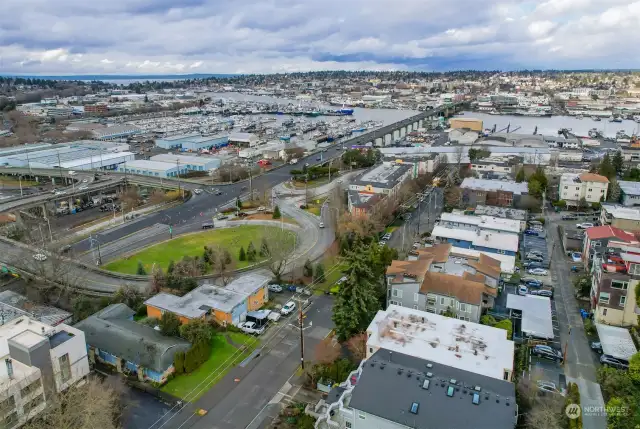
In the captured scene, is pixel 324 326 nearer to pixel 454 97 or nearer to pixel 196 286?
pixel 196 286

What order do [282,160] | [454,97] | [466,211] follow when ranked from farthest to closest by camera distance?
[454,97] → [282,160] → [466,211]

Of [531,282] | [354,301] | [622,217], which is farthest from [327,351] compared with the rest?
[622,217]

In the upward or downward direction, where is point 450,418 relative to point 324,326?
upward

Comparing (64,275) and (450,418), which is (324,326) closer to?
(450,418)

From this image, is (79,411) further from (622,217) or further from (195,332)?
(622,217)

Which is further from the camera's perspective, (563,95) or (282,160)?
(563,95)

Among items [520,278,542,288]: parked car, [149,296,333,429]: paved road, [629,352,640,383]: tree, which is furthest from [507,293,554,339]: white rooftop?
[149,296,333,429]: paved road

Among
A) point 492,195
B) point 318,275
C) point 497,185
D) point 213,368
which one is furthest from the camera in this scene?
point 497,185

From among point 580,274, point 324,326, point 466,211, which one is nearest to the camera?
point 324,326

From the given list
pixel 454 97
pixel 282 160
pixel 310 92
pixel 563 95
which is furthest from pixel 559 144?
pixel 310 92
